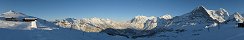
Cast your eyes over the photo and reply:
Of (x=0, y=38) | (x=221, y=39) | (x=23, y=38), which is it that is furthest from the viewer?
(x=221, y=39)

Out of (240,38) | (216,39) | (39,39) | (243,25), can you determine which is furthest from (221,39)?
(39,39)

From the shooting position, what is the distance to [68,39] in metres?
82.7

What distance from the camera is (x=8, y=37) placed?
71500 mm

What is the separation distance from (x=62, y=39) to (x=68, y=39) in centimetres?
332

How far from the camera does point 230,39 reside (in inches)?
5300

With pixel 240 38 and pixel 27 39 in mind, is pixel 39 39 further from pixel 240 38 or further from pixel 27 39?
pixel 240 38

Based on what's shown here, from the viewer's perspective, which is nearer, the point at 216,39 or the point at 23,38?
the point at 23,38

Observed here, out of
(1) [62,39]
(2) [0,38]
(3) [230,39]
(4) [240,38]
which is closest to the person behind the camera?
(2) [0,38]

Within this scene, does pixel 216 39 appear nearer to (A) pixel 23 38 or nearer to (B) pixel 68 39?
(B) pixel 68 39

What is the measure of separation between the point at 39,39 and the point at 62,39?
274 inches

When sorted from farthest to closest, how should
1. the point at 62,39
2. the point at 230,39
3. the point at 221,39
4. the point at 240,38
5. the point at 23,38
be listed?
the point at 221,39, the point at 230,39, the point at 240,38, the point at 62,39, the point at 23,38

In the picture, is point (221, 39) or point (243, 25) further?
point (243, 25)

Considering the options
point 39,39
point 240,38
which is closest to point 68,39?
point 39,39

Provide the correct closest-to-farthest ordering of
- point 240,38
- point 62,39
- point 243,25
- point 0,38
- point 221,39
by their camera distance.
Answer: point 0,38
point 62,39
point 240,38
point 221,39
point 243,25
